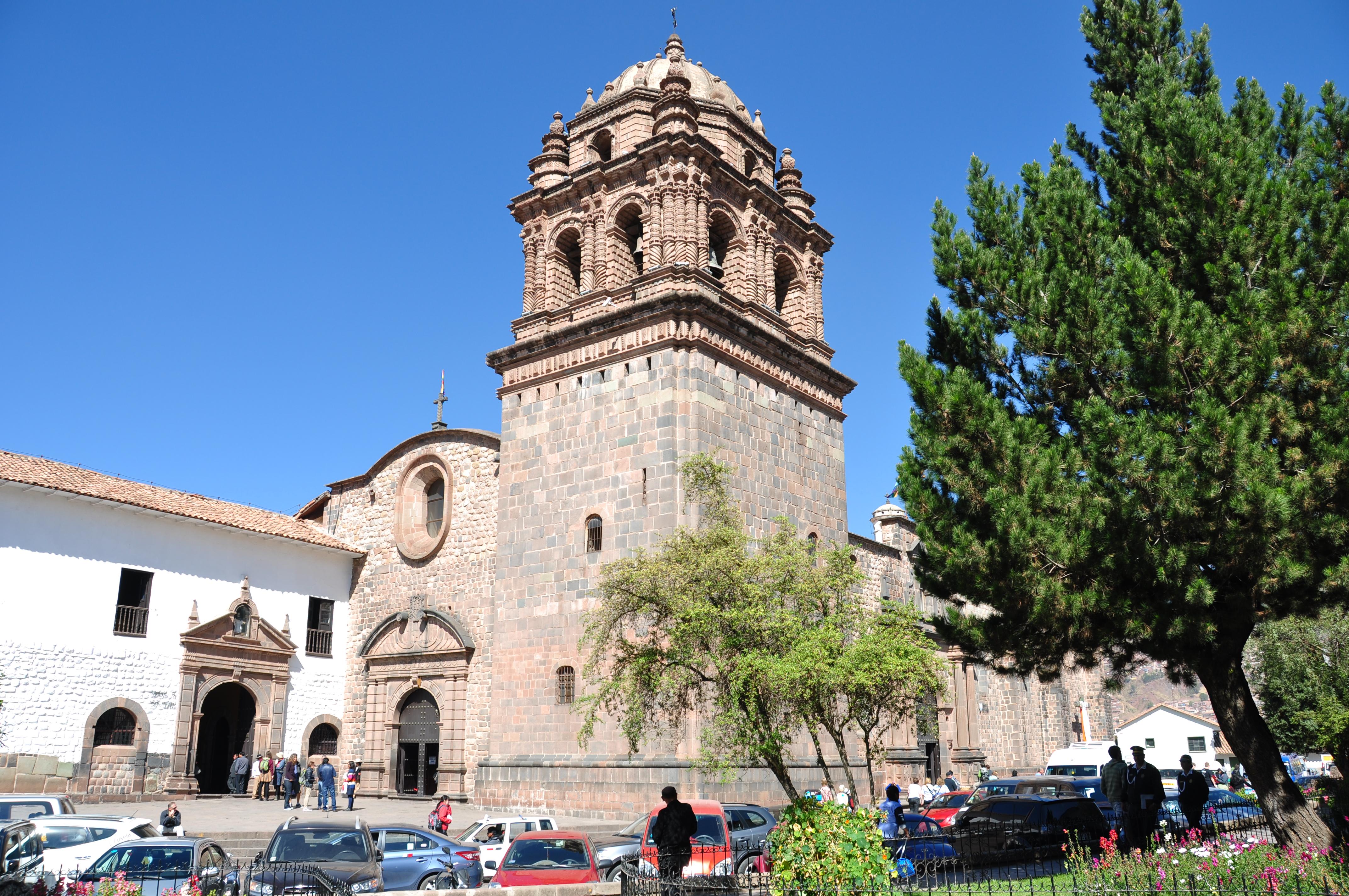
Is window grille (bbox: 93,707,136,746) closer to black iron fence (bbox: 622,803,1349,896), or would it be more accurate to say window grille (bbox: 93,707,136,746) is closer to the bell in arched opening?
black iron fence (bbox: 622,803,1349,896)

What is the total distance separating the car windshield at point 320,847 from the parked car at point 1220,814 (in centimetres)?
1000

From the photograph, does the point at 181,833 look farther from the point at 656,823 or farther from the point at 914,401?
the point at 914,401

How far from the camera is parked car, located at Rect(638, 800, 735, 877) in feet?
34.2

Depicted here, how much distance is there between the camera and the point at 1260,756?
1089 centimetres

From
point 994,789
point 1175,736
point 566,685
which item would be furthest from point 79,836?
point 1175,736

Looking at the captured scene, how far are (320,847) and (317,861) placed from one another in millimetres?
286

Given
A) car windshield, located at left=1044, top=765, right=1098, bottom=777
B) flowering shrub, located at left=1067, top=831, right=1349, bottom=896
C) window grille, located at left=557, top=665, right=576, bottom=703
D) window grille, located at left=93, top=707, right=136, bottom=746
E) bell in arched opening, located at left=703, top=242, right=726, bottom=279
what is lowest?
car windshield, located at left=1044, top=765, right=1098, bottom=777

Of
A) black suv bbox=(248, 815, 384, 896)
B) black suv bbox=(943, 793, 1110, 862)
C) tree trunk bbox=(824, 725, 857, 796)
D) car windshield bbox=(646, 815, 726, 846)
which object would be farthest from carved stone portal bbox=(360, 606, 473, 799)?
black suv bbox=(943, 793, 1110, 862)

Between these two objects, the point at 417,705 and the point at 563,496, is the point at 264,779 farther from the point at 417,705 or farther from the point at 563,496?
the point at 563,496

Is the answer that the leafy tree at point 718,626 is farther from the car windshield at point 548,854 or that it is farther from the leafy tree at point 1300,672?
the leafy tree at point 1300,672

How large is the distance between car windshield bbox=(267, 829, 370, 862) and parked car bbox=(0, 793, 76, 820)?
403 centimetres

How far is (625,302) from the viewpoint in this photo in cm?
2169

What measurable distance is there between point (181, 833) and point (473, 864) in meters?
5.11

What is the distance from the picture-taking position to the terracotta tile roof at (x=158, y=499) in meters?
21.7
